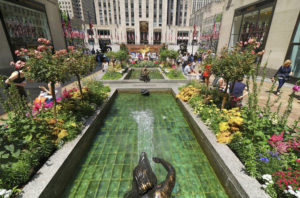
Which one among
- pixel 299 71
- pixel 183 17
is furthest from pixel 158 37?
pixel 299 71

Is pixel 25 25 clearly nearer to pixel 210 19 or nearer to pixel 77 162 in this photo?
pixel 77 162

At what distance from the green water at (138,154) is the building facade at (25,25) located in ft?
38.3

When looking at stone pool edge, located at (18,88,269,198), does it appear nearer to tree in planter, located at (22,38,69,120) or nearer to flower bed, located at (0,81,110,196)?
flower bed, located at (0,81,110,196)

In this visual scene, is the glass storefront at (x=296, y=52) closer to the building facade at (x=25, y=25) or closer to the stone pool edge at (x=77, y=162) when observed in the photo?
the stone pool edge at (x=77, y=162)

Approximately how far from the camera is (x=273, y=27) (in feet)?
44.4

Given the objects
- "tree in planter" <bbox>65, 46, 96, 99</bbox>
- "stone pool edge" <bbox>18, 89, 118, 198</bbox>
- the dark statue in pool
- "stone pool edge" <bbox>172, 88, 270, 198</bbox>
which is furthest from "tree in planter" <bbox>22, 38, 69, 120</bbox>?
"stone pool edge" <bbox>172, 88, 270, 198</bbox>

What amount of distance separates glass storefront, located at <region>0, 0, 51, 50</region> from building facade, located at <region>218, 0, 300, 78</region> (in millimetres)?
18155

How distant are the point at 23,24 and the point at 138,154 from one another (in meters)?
17.5

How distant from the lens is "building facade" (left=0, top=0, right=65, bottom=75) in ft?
37.7

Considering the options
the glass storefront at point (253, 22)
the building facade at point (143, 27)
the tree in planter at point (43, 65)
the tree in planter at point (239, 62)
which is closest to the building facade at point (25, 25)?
the tree in planter at point (43, 65)

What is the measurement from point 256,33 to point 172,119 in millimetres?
17717

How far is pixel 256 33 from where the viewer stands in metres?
16.8

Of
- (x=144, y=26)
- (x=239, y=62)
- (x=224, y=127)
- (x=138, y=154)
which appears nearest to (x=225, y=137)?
(x=224, y=127)

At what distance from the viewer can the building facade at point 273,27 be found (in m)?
12.1
